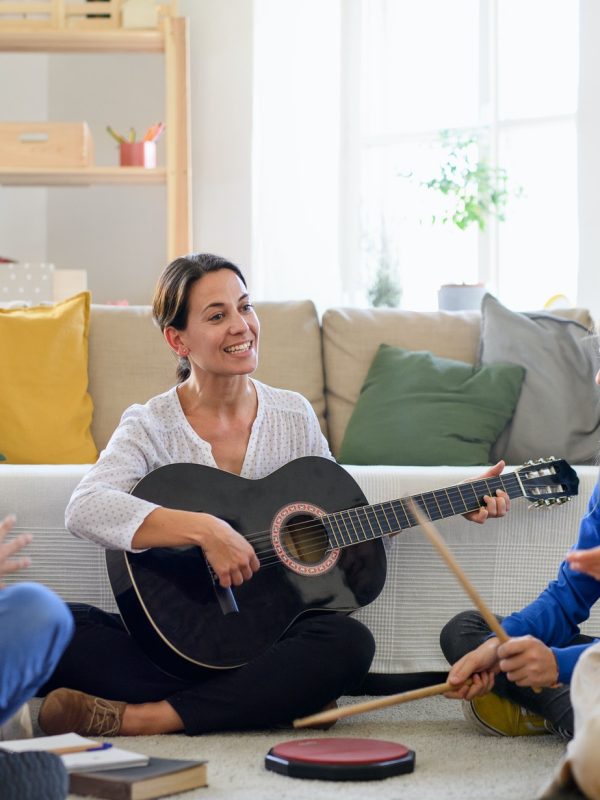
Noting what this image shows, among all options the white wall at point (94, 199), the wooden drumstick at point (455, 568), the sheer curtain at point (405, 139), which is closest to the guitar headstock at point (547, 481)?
the wooden drumstick at point (455, 568)

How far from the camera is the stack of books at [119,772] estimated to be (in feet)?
4.77

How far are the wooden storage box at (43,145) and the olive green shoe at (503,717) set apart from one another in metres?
2.84

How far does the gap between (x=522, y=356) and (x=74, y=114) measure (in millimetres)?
2734

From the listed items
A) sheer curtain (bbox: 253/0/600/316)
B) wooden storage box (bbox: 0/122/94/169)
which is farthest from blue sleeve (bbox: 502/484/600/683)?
wooden storage box (bbox: 0/122/94/169)

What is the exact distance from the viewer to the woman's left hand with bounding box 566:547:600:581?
1.55 m

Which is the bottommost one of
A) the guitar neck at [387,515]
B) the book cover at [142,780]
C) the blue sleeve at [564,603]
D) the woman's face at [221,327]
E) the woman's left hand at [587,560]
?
the book cover at [142,780]

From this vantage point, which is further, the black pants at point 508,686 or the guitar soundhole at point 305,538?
the guitar soundhole at point 305,538

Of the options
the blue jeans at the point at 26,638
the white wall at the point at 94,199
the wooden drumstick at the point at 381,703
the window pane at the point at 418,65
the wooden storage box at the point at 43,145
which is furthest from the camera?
the white wall at the point at 94,199

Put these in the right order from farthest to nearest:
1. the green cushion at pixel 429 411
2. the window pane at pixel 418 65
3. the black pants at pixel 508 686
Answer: the window pane at pixel 418 65
the green cushion at pixel 429 411
the black pants at pixel 508 686

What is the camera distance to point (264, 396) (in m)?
2.28

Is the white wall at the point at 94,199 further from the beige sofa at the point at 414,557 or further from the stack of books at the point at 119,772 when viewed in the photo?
the stack of books at the point at 119,772

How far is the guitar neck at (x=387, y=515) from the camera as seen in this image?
201cm

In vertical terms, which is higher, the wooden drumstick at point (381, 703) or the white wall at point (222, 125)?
the white wall at point (222, 125)

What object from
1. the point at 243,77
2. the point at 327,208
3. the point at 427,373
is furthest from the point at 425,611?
the point at 243,77
